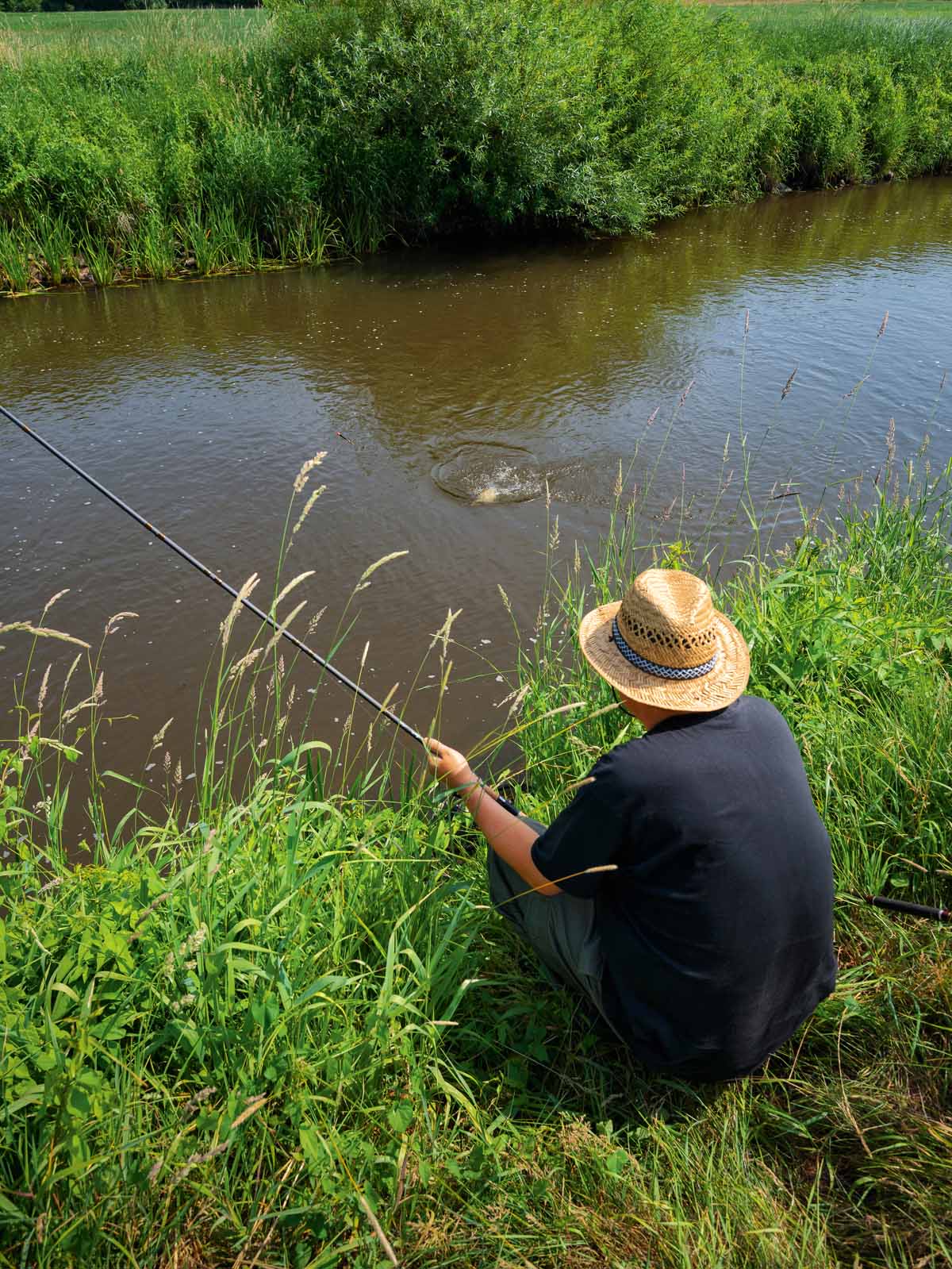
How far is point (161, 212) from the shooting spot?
10711 mm

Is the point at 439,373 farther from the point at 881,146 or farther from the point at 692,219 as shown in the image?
the point at 881,146

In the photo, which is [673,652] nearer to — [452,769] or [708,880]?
[708,880]

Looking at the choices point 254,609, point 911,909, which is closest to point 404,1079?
point 254,609

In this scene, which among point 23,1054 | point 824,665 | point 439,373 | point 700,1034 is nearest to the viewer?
point 23,1054

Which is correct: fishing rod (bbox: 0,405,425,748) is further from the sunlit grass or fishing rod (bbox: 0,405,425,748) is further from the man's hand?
the sunlit grass

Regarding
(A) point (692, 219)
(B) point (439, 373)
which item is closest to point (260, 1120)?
(B) point (439, 373)

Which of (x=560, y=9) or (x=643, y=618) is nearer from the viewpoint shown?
(x=643, y=618)

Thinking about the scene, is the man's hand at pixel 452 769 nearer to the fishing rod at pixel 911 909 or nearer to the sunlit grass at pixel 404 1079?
the sunlit grass at pixel 404 1079

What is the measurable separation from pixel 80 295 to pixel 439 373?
181 inches

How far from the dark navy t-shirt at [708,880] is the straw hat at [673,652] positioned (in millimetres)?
58

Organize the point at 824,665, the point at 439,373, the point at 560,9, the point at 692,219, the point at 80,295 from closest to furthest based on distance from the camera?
1. the point at 824,665
2. the point at 439,373
3. the point at 80,295
4. the point at 560,9
5. the point at 692,219

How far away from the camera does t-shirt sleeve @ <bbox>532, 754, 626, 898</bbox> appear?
6.46ft

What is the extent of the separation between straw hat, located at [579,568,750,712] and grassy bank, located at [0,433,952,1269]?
0.56 ft

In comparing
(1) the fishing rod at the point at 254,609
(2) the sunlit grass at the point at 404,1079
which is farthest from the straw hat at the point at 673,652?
(1) the fishing rod at the point at 254,609
